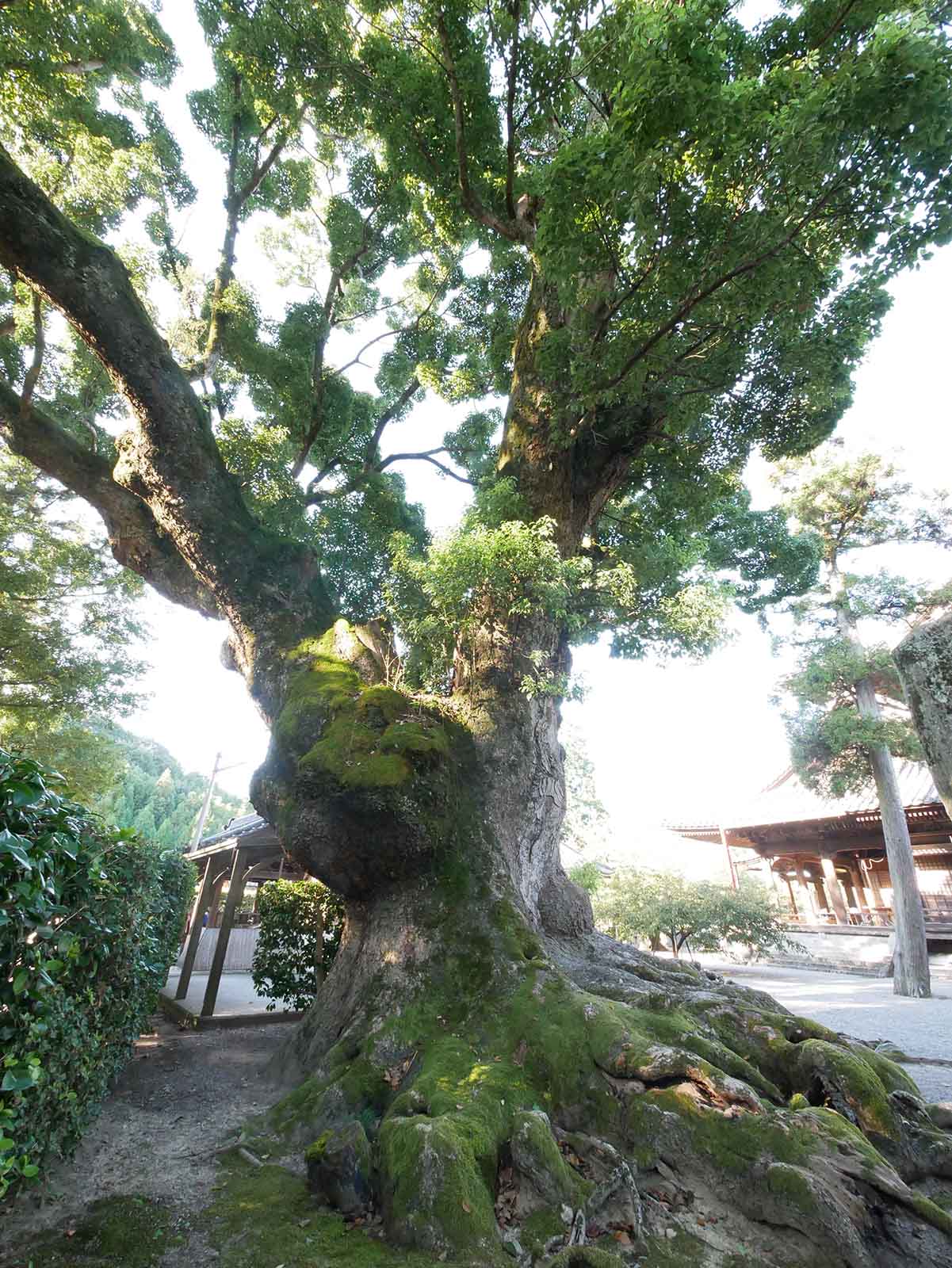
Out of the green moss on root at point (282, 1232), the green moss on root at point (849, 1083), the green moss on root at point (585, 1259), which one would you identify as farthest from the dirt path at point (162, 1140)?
the green moss on root at point (849, 1083)

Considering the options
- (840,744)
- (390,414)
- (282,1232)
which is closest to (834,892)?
(840,744)

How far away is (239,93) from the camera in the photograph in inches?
322

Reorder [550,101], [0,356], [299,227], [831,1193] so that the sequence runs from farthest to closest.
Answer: [299,227], [0,356], [550,101], [831,1193]

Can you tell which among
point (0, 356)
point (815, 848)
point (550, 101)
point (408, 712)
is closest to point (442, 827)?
point (408, 712)

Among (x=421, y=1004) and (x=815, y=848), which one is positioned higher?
(x=815, y=848)

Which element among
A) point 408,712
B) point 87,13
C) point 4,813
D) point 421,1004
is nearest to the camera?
point 4,813

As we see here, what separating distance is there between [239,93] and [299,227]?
7.04 ft

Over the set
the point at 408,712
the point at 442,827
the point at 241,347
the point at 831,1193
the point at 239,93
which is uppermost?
the point at 239,93

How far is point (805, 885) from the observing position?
18297 mm

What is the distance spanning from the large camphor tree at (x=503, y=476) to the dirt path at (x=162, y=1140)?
1.88ft

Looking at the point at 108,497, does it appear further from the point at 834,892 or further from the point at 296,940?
the point at 834,892

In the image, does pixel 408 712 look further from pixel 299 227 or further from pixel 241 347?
pixel 299 227

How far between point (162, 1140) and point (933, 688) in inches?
210

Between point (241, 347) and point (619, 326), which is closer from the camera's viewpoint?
point (619, 326)
